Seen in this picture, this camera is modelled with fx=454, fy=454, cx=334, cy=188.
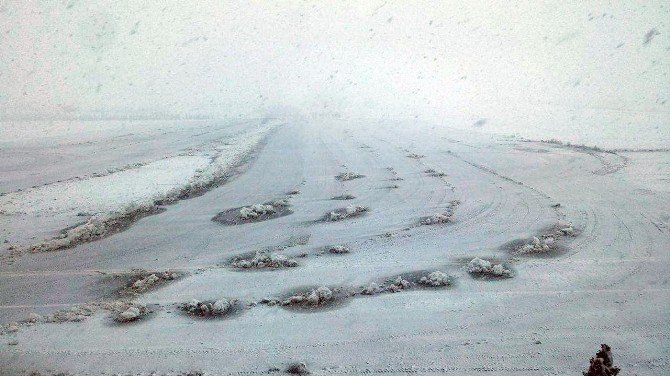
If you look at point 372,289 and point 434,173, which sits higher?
point 434,173

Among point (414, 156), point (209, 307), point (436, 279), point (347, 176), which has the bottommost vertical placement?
point (209, 307)

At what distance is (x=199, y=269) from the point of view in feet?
Result: 24.4

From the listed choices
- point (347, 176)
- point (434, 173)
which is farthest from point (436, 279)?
point (434, 173)

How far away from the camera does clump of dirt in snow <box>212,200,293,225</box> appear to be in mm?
10250

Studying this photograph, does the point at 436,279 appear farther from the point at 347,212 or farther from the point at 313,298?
the point at 347,212

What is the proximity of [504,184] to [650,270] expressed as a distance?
660 centimetres

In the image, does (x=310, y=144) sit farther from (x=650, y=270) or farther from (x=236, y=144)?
(x=650, y=270)

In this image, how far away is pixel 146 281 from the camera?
6879mm

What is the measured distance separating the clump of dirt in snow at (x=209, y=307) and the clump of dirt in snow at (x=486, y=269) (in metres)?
3.67

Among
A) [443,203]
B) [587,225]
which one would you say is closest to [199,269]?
[443,203]


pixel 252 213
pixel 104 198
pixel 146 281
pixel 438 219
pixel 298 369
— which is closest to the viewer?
pixel 298 369

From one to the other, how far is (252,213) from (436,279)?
512 cm

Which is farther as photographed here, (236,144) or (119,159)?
(236,144)

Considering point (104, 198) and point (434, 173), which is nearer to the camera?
point (104, 198)
